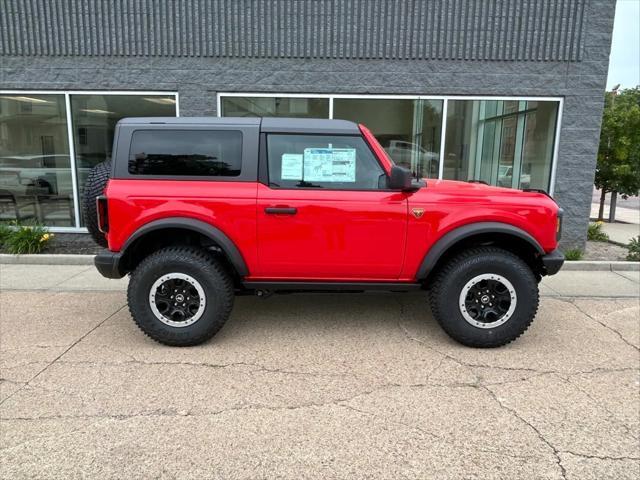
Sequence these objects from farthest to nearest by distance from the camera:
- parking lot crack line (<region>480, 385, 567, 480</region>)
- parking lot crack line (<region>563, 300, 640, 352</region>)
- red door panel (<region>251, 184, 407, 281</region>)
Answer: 1. parking lot crack line (<region>563, 300, 640, 352</region>)
2. red door panel (<region>251, 184, 407, 281</region>)
3. parking lot crack line (<region>480, 385, 567, 480</region>)

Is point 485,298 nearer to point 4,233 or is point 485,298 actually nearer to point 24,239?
point 24,239

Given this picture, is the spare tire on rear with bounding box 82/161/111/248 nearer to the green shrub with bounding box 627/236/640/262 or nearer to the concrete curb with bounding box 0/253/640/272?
the concrete curb with bounding box 0/253/640/272

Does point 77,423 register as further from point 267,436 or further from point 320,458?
point 320,458

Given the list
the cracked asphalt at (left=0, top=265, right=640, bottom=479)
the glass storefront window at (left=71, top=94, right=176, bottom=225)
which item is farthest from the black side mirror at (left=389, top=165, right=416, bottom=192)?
the glass storefront window at (left=71, top=94, right=176, bottom=225)

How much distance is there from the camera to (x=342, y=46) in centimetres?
748

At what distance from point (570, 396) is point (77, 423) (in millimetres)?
3260

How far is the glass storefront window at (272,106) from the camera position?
7.77 meters

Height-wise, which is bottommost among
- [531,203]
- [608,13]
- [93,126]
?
[531,203]

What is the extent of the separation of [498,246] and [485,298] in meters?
0.53

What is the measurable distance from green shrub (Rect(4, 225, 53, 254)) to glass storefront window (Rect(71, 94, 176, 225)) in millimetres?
1495

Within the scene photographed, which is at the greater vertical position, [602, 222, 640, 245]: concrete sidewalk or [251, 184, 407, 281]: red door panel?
[251, 184, 407, 281]: red door panel

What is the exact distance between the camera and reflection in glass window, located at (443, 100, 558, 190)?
780cm

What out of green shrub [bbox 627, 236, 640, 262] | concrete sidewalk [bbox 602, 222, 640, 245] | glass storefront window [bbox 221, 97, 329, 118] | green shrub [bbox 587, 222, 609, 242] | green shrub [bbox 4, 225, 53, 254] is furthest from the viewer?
concrete sidewalk [bbox 602, 222, 640, 245]

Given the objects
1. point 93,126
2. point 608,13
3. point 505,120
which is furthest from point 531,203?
point 93,126
